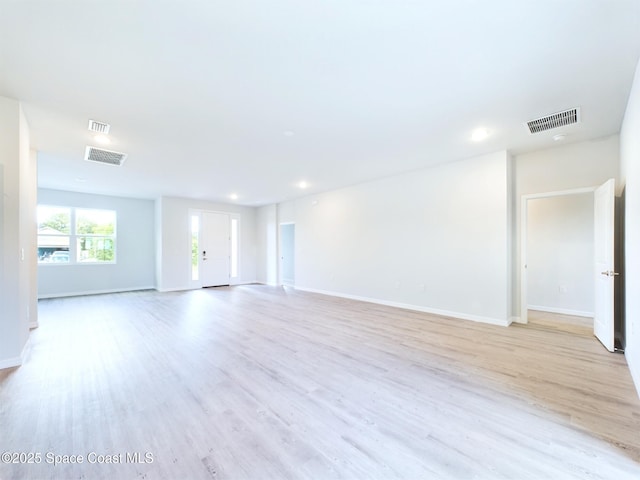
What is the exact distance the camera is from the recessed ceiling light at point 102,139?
363 centimetres

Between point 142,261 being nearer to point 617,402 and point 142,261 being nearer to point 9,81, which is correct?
point 9,81

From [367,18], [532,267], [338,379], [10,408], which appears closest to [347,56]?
[367,18]

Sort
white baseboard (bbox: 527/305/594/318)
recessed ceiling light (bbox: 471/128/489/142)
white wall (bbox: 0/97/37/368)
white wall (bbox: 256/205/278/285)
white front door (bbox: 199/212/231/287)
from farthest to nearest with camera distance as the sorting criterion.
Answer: white wall (bbox: 256/205/278/285) < white front door (bbox: 199/212/231/287) < white baseboard (bbox: 527/305/594/318) < recessed ceiling light (bbox: 471/128/489/142) < white wall (bbox: 0/97/37/368)

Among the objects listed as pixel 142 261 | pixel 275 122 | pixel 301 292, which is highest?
pixel 275 122

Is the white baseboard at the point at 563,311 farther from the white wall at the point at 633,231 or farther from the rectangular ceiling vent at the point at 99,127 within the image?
the rectangular ceiling vent at the point at 99,127

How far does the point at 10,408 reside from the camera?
2057 millimetres

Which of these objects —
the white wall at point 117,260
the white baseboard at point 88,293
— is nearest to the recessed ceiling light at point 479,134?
the white wall at point 117,260

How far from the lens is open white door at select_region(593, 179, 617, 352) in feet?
10.5

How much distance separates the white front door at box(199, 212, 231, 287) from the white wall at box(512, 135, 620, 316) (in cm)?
760

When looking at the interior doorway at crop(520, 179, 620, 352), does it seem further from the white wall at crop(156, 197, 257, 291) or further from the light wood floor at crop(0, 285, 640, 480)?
the white wall at crop(156, 197, 257, 291)

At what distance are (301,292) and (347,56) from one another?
610cm

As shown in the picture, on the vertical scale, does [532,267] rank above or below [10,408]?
above

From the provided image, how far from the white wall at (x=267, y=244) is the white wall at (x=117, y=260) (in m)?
3.20

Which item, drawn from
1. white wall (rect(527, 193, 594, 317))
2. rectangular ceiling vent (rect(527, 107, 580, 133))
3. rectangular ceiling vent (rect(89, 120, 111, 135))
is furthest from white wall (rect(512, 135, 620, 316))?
rectangular ceiling vent (rect(89, 120, 111, 135))
